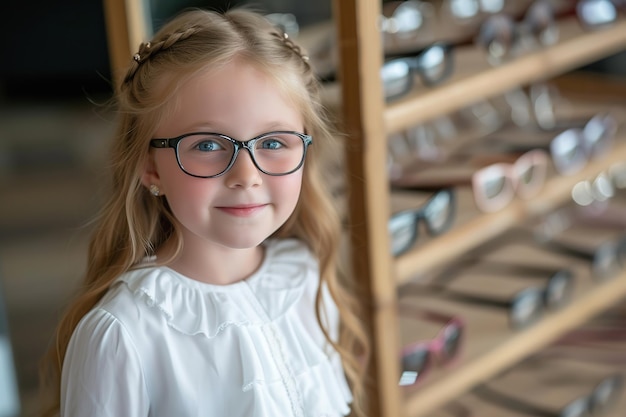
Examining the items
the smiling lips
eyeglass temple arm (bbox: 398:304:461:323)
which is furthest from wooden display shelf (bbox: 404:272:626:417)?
the smiling lips

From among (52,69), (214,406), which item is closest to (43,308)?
(52,69)

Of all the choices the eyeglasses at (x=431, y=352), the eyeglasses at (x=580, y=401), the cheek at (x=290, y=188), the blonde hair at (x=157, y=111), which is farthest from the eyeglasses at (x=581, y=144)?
the cheek at (x=290, y=188)

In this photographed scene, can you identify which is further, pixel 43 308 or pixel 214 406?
A: pixel 43 308

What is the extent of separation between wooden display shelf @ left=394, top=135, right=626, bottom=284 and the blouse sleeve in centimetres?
56

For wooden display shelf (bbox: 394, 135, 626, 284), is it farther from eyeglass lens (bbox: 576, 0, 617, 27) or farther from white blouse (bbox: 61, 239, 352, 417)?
white blouse (bbox: 61, 239, 352, 417)

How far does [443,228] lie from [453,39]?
366 millimetres

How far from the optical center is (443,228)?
1.48 metres

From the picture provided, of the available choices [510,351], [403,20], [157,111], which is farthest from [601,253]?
[157,111]

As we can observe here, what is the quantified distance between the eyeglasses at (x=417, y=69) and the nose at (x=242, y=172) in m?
0.47

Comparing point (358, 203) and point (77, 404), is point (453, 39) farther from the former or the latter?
point (77, 404)

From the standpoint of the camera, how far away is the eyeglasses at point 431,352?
142 cm

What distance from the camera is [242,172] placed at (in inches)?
34.9

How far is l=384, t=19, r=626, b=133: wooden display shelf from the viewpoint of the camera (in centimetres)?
131

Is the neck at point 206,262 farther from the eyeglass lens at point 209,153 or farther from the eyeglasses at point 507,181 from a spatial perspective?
the eyeglasses at point 507,181
